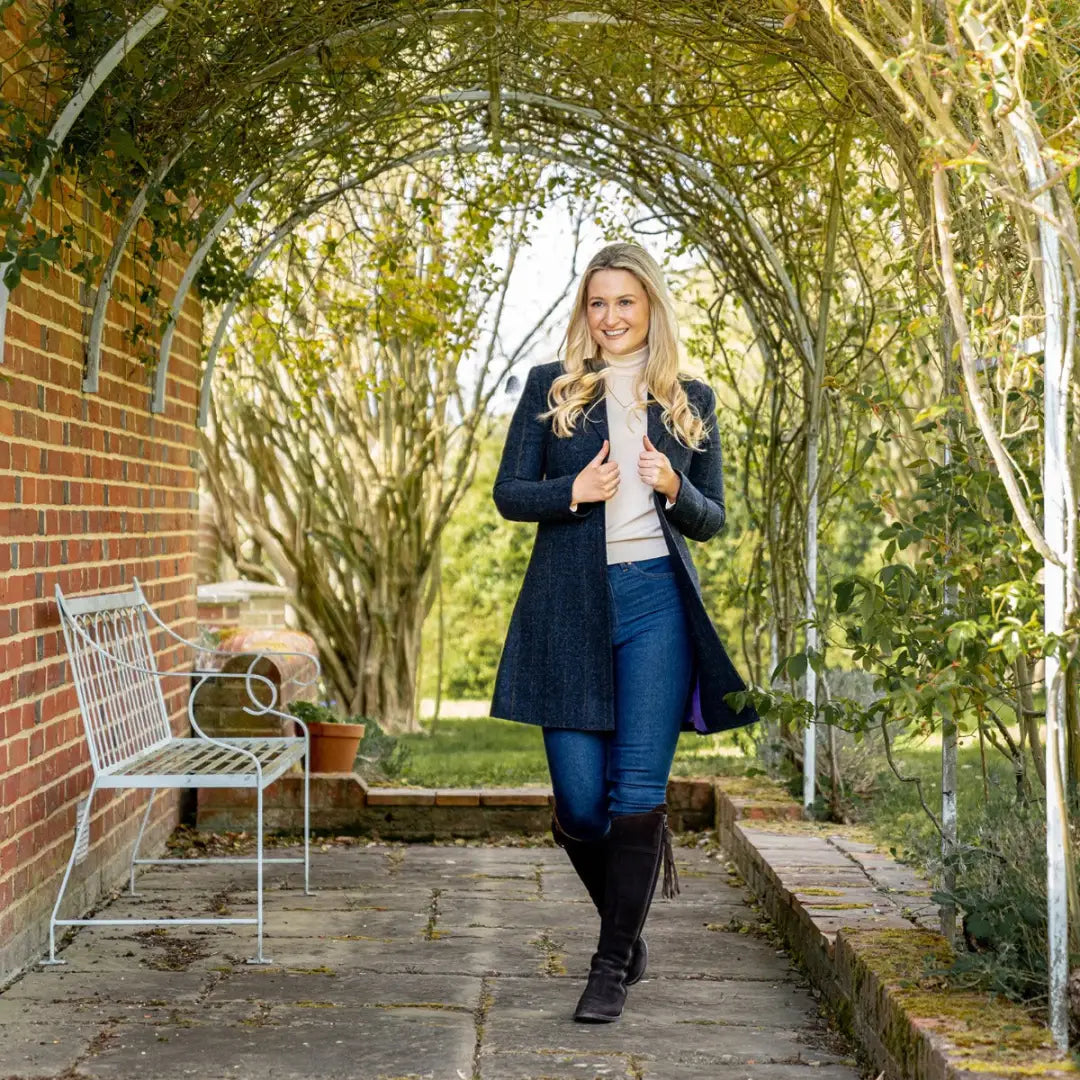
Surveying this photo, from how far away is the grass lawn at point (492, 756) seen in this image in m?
7.24

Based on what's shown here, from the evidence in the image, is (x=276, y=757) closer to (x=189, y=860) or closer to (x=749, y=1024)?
(x=189, y=860)

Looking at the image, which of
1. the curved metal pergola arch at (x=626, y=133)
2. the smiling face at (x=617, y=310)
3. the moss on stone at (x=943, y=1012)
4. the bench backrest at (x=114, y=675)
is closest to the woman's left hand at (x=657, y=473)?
the smiling face at (x=617, y=310)

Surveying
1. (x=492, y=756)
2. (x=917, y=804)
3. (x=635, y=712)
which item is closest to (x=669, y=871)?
(x=635, y=712)

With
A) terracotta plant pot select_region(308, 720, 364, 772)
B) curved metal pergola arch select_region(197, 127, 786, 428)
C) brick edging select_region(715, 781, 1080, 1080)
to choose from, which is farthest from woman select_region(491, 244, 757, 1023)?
terracotta plant pot select_region(308, 720, 364, 772)

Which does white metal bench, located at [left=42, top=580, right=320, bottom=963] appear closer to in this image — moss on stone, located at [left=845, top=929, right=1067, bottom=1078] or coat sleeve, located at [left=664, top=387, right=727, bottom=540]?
coat sleeve, located at [left=664, top=387, right=727, bottom=540]

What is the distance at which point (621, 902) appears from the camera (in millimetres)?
3566

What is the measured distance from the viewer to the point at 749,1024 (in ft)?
12.0

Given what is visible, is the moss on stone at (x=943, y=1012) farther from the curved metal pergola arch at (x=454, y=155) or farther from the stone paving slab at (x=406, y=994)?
the curved metal pergola arch at (x=454, y=155)

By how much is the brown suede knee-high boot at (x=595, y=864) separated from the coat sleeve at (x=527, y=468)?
0.74 meters

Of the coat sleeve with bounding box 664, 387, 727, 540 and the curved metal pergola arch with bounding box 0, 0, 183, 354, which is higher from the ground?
the curved metal pergola arch with bounding box 0, 0, 183, 354

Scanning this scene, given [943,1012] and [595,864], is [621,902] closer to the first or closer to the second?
[595,864]

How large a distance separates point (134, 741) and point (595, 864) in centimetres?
175

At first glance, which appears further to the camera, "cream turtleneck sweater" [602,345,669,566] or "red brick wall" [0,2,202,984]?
"red brick wall" [0,2,202,984]

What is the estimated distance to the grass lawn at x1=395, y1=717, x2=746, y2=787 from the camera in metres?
7.24
